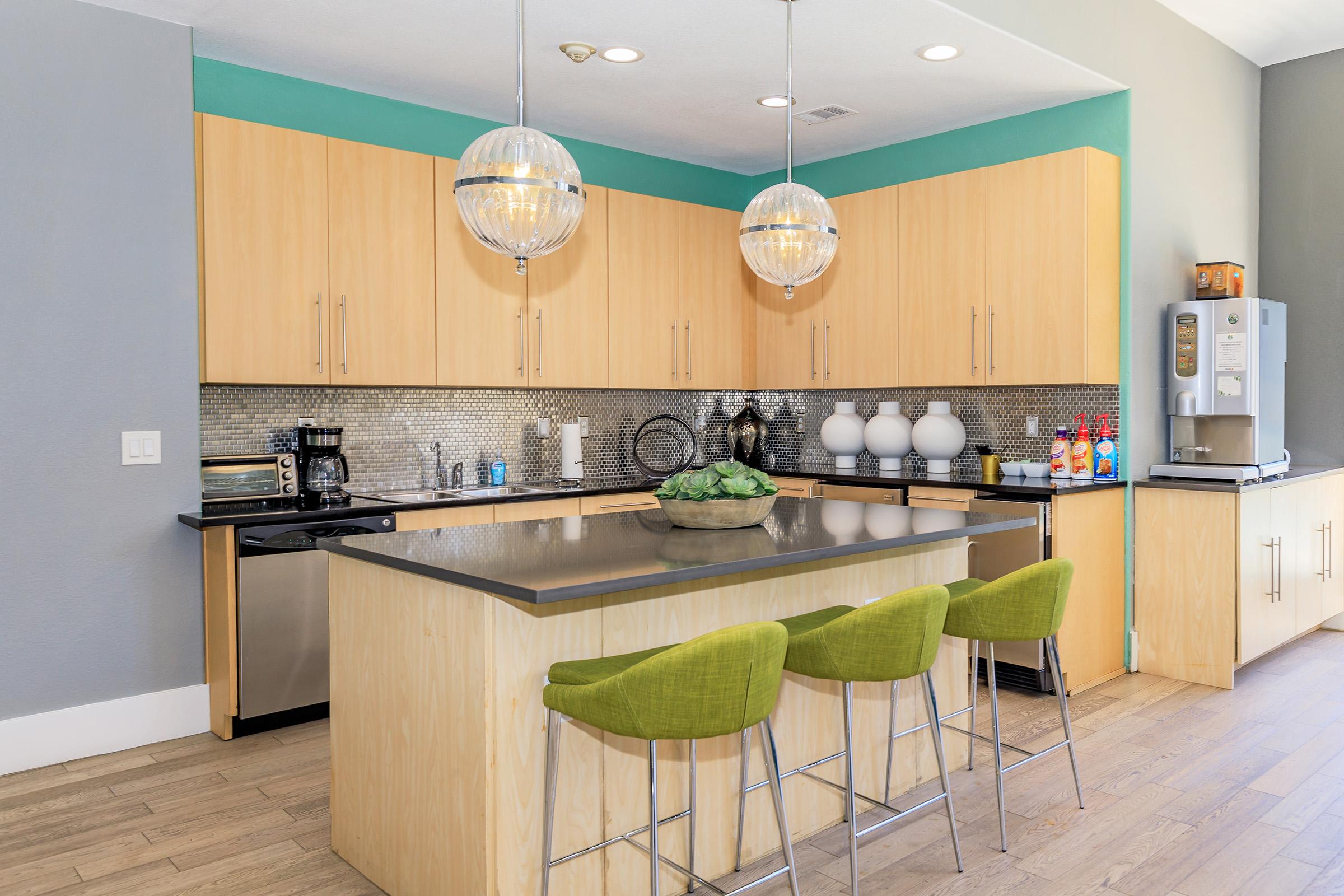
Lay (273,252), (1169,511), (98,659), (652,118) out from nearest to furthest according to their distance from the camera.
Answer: (98,659) < (273,252) < (1169,511) < (652,118)

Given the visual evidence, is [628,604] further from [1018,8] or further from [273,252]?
[1018,8]

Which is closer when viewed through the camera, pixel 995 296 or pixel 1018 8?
pixel 1018 8

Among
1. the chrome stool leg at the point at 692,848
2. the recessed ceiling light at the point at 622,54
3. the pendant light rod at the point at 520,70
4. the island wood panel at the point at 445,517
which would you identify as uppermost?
the recessed ceiling light at the point at 622,54

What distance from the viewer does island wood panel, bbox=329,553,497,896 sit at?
7.08ft

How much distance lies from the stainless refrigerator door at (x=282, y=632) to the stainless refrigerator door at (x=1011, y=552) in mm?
2667

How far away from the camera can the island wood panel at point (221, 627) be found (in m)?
3.55

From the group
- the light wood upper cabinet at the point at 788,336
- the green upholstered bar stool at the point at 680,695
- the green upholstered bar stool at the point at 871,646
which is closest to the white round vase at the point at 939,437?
the light wood upper cabinet at the point at 788,336

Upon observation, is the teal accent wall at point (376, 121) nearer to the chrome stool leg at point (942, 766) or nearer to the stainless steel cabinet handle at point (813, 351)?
the stainless steel cabinet handle at point (813, 351)

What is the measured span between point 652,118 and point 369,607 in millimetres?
3183

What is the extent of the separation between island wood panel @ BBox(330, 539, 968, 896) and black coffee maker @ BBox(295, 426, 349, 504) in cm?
153

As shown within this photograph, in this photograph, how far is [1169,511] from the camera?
170 inches

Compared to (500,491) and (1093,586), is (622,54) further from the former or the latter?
(1093,586)

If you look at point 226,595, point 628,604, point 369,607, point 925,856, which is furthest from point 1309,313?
point 226,595

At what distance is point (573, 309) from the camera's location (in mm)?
4824
